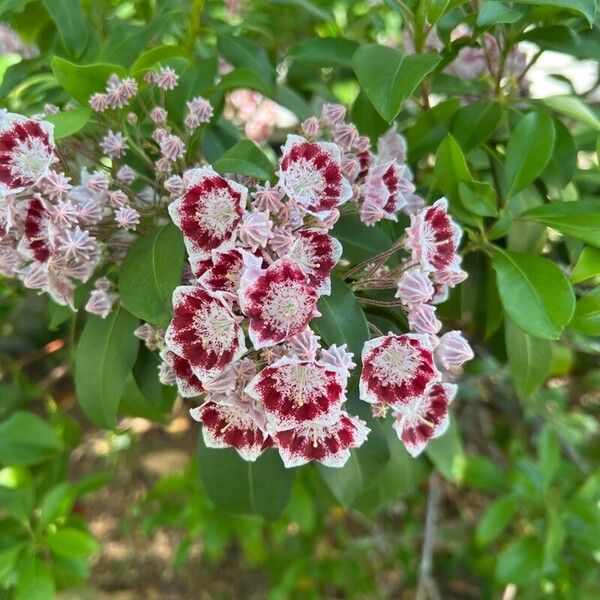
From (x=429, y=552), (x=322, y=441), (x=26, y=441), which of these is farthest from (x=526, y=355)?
(x=26, y=441)

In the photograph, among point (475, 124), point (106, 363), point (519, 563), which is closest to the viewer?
point (106, 363)

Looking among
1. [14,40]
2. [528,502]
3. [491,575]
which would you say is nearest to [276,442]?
[528,502]

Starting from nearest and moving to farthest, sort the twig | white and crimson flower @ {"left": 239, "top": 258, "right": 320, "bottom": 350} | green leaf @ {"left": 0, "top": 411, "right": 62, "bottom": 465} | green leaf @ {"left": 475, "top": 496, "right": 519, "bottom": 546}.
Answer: white and crimson flower @ {"left": 239, "top": 258, "right": 320, "bottom": 350}
green leaf @ {"left": 0, "top": 411, "right": 62, "bottom": 465}
green leaf @ {"left": 475, "top": 496, "right": 519, "bottom": 546}
the twig

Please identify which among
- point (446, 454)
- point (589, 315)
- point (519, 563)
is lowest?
point (519, 563)

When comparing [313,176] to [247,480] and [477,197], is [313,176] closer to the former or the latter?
[477,197]

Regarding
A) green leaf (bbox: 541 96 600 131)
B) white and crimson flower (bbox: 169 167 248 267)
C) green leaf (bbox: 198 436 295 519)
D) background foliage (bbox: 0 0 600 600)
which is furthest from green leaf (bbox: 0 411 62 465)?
green leaf (bbox: 541 96 600 131)

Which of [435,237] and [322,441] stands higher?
[435,237]

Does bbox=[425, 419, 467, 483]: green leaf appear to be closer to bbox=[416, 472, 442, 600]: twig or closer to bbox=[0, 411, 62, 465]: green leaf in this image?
bbox=[416, 472, 442, 600]: twig
